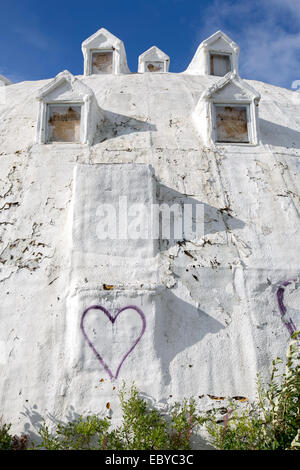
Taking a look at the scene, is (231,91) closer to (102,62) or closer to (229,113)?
(229,113)

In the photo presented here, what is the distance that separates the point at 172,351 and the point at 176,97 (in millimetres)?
7197

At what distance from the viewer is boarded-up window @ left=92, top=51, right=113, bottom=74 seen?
12.8 metres

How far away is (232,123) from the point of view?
8.77m

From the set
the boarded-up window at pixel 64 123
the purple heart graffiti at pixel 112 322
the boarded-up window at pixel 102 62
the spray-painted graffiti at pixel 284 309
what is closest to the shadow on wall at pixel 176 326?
the purple heart graffiti at pixel 112 322

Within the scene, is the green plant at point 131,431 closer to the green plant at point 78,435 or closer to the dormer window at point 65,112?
the green plant at point 78,435

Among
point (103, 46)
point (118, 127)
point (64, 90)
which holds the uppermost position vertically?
point (103, 46)

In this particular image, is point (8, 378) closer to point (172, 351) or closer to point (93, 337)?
point (93, 337)

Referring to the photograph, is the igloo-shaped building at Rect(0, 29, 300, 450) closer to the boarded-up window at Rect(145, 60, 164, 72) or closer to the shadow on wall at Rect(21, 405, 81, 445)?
the shadow on wall at Rect(21, 405, 81, 445)

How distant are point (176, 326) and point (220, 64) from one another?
1030 centimetres

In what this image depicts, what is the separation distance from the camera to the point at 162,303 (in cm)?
616

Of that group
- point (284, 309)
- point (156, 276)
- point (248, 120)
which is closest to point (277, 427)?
point (284, 309)

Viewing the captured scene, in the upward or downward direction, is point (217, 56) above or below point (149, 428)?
above

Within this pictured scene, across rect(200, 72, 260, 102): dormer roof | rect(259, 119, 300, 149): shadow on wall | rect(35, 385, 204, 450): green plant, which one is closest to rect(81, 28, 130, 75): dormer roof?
rect(200, 72, 260, 102): dormer roof
